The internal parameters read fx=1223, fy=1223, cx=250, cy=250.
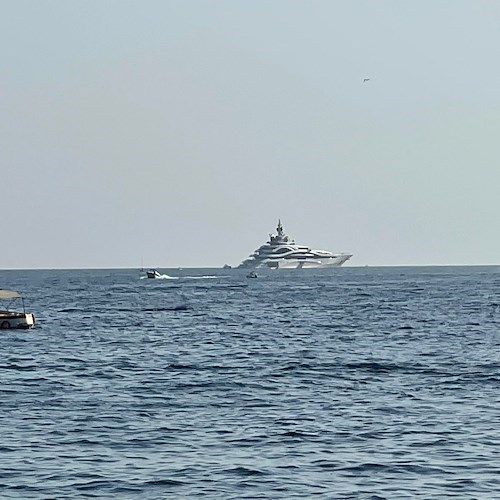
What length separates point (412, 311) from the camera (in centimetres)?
9175

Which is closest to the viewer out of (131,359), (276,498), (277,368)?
(276,498)

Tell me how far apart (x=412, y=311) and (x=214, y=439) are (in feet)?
215

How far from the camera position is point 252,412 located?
104 feet

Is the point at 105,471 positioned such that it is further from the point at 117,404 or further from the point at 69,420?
the point at 117,404

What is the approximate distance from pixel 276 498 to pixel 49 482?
14.5ft

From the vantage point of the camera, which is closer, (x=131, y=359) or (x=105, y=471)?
(x=105, y=471)

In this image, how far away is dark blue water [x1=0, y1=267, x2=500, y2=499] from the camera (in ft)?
75.8

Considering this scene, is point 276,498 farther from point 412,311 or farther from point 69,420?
point 412,311

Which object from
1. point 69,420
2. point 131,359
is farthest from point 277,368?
point 69,420

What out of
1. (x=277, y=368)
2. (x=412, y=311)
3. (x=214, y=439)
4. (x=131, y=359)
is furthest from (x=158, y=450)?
(x=412, y=311)

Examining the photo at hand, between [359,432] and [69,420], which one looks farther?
[69,420]

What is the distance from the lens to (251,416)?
31.0 m

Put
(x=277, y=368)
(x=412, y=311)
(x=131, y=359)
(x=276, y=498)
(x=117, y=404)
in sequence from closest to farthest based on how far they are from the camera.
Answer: (x=276, y=498) → (x=117, y=404) → (x=277, y=368) → (x=131, y=359) → (x=412, y=311)

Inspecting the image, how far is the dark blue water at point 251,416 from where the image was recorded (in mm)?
23109
